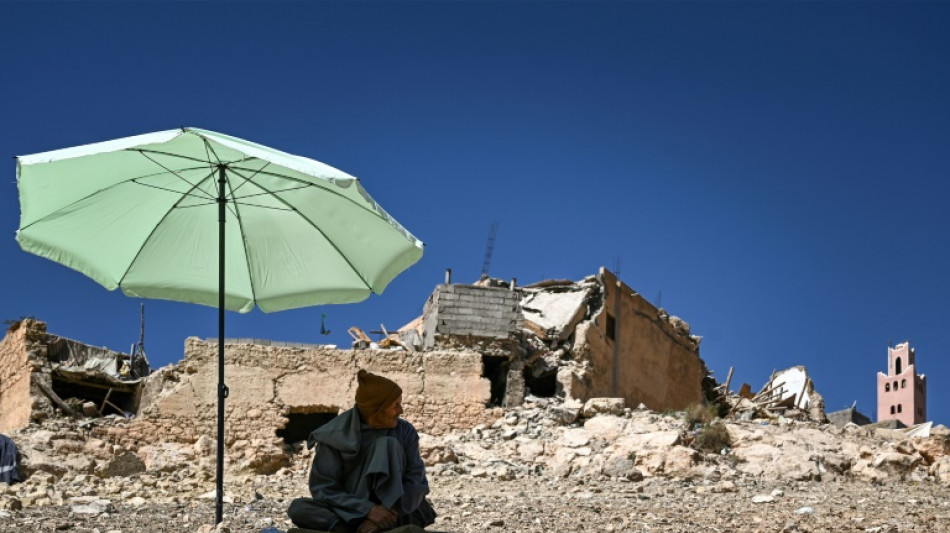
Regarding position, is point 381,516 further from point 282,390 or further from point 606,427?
point 282,390

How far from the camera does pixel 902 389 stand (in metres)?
58.7

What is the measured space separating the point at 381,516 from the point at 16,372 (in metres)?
17.3

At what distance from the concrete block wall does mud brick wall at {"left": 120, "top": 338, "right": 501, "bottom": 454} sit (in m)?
1.14

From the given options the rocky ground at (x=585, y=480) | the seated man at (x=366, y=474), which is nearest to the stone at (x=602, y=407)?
the rocky ground at (x=585, y=480)

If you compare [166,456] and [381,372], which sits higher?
[381,372]

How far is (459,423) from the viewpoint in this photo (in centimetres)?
2020

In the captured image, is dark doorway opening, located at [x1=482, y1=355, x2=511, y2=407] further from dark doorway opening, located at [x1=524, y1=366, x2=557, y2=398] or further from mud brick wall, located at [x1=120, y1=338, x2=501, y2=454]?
mud brick wall, located at [x1=120, y1=338, x2=501, y2=454]

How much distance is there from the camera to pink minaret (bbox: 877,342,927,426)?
2272 inches

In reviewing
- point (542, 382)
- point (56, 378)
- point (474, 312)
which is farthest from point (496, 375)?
point (56, 378)

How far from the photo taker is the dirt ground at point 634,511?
31.9 feet

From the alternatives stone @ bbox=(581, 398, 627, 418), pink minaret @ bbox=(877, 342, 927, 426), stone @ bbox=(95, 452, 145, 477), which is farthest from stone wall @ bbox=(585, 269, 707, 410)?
pink minaret @ bbox=(877, 342, 927, 426)

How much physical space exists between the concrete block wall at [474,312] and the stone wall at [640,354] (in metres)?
1.80

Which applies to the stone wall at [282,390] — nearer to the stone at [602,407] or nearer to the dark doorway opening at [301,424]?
the dark doorway opening at [301,424]

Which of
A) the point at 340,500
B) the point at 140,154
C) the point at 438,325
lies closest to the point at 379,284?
the point at 140,154
